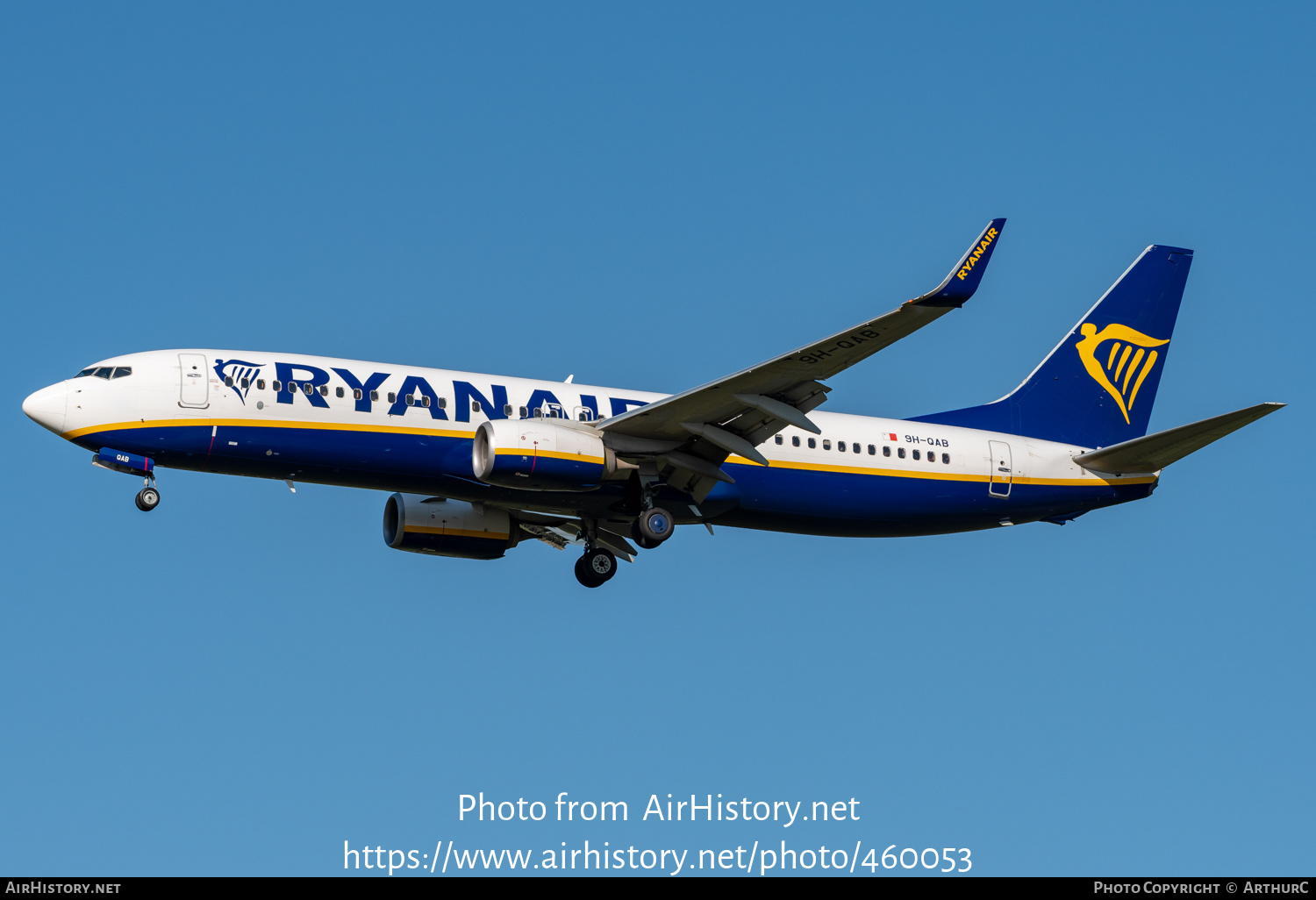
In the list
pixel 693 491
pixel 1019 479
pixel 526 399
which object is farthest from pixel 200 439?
pixel 1019 479

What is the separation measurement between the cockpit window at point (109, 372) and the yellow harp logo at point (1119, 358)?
77.7 feet

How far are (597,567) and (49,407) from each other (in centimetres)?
1303

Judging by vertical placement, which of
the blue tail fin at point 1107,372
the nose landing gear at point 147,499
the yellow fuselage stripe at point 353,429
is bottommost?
the nose landing gear at point 147,499

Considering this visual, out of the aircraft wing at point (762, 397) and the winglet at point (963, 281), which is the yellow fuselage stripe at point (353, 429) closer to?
the aircraft wing at point (762, 397)

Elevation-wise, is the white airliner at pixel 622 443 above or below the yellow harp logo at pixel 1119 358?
below

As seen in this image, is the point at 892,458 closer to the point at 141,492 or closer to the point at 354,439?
the point at 354,439

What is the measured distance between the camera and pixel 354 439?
107 feet

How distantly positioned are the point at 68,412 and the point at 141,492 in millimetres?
2175

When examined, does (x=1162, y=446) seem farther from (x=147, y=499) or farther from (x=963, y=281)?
(x=147, y=499)

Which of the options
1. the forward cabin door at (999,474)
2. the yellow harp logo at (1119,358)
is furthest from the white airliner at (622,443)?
the yellow harp logo at (1119,358)

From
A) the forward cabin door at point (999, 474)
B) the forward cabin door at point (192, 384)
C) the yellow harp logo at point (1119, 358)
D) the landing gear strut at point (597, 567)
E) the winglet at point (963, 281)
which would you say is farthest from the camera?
the yellow harp logo at point (1119, 358)

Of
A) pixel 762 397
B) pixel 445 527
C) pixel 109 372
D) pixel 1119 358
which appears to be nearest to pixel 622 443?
pixel 762 397

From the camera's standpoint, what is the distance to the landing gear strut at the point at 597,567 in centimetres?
3781

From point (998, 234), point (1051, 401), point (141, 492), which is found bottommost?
point (141, 492)
